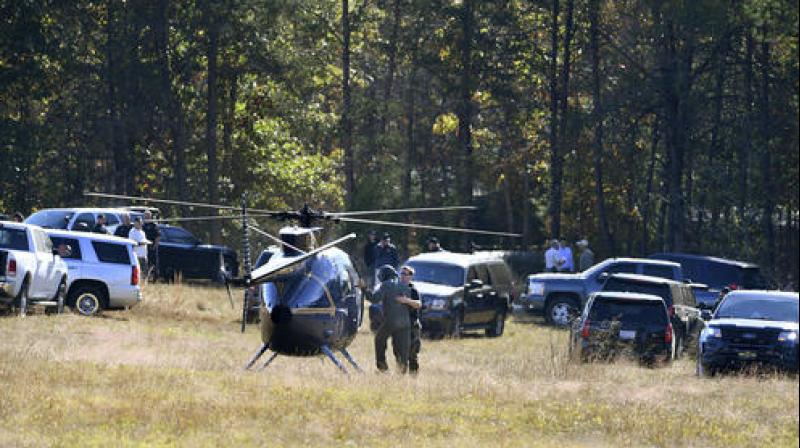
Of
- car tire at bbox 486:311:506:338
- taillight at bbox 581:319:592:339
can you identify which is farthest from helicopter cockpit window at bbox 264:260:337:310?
car tire at bbox 486:311:506:338

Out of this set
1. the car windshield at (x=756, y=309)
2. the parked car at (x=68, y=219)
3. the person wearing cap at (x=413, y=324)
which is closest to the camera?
the person wearing cap at (x=413, y=324)

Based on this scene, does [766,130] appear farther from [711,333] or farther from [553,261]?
[553,261]

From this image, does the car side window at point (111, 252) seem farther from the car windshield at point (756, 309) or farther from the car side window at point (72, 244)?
the car windshield at point (756, 309)

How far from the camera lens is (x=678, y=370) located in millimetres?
27016

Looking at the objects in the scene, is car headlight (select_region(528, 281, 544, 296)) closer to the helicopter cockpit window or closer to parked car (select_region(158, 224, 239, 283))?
parked car (select_region(158, 224, 239, 283))

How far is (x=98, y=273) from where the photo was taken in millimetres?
30672

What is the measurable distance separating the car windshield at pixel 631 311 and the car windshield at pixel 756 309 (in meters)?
1.74

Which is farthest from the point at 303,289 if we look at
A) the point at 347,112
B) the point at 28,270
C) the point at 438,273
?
the point at 347,112

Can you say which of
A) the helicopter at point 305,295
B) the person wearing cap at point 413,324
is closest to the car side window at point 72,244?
the helicopter at point 305,295

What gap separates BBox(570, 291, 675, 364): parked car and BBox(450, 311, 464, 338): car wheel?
5.02m

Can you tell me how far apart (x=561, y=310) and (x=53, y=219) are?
1215 centimetres

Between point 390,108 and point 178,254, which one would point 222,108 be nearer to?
point 390,108

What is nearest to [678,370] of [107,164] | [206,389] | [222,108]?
[206,389]

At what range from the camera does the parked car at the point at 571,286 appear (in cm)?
3569
